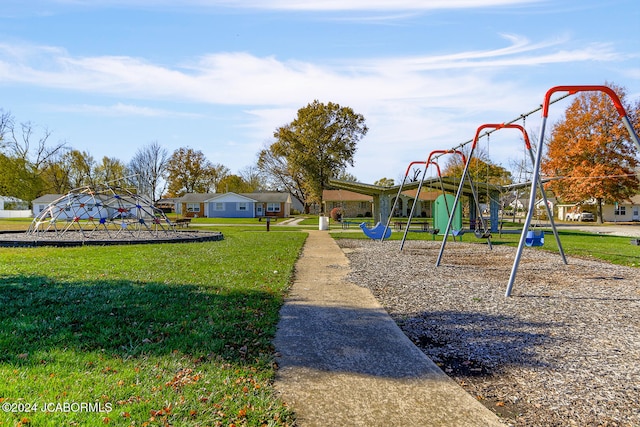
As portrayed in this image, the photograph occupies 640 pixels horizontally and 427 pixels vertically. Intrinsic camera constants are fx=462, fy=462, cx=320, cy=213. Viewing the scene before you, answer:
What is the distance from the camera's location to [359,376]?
4.04 m

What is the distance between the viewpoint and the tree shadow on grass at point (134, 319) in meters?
4.50

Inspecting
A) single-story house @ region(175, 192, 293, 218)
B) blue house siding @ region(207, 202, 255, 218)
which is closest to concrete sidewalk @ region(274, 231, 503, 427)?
single-story house @ region(175, 192, 293, 218)

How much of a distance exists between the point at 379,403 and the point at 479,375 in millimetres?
1252

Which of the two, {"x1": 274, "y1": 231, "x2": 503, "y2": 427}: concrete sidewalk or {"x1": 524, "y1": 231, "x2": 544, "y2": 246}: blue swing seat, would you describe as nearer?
{"x1": 274, "y1": 231, "x2": 503, "y2": 427}: concrete sidewalk

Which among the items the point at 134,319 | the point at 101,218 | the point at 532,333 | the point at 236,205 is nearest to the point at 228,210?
the point at 236,205

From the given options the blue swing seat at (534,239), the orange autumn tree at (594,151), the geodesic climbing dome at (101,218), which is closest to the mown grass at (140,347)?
the blue swing seat at (534,239)

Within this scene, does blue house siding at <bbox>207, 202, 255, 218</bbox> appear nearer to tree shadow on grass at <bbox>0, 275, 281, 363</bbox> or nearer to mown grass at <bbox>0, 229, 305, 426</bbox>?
mown grass at <bbox>0, 229, 305, 426</bbox>

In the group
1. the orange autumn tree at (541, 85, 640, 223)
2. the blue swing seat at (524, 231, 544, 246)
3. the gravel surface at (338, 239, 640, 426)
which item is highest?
the orange autumn tree at (541, 85, 640, 223)

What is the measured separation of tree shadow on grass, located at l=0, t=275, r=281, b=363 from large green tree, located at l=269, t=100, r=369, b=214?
49.9 meters

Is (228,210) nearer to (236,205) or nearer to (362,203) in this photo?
(236,205)

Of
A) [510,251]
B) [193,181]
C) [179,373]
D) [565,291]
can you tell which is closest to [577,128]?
[510,251]

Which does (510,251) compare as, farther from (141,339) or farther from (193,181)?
(193,181)

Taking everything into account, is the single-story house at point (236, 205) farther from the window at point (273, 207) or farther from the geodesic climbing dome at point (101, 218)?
the geodesic climbing dome at point (101, 218)

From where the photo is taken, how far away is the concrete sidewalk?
10.9ft
